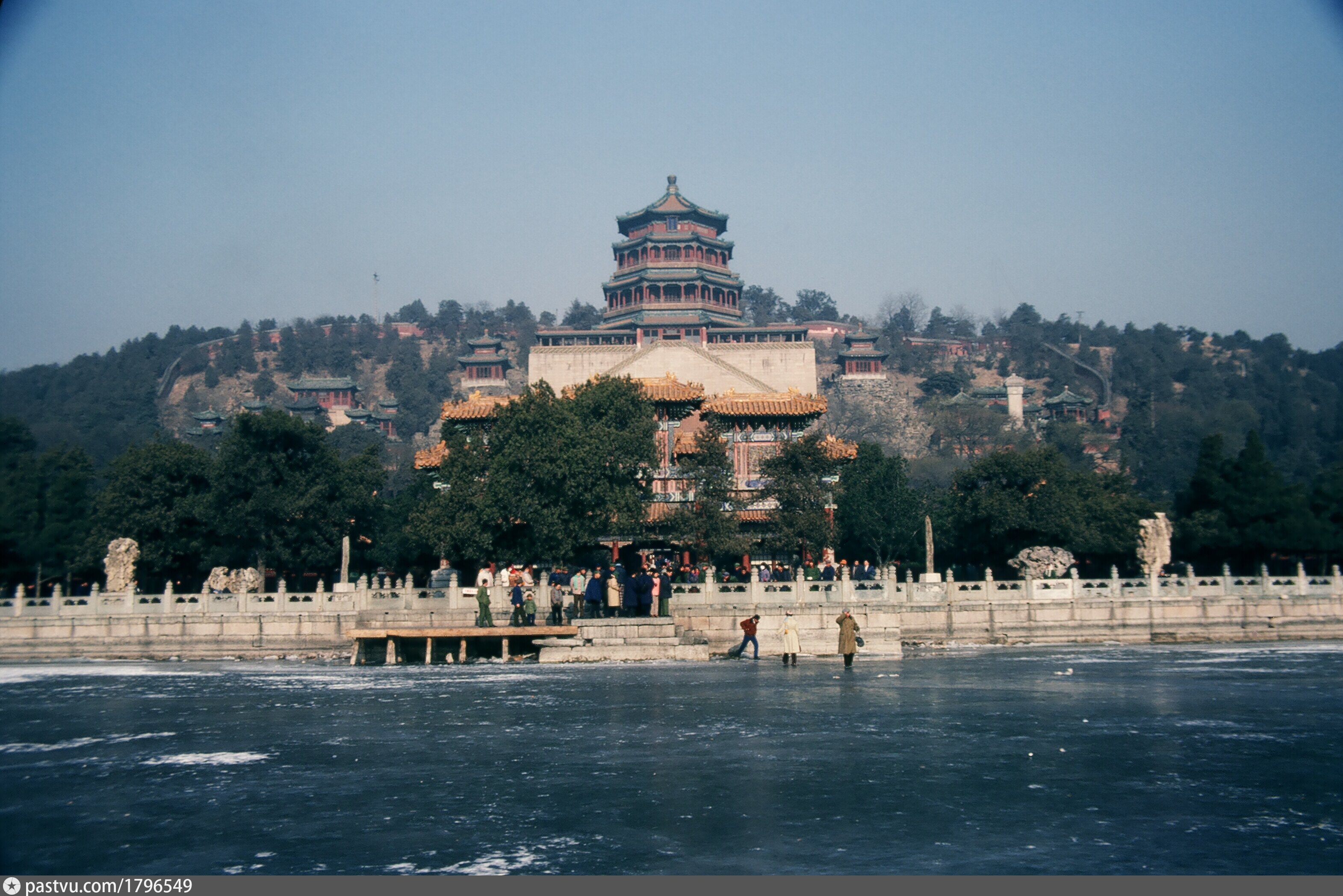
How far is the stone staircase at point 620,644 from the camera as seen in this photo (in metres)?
23.6

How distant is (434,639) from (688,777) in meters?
15.5

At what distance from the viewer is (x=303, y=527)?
35.8 metres

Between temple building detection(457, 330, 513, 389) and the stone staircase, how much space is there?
70971 millimetres

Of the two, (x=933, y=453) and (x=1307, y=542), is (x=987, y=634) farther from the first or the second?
(x=933, y=453)

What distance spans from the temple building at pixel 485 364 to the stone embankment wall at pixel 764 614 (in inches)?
2521

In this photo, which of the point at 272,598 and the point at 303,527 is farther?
the point at 303,527

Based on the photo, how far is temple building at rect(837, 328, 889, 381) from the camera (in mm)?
95875

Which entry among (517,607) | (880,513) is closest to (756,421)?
→ (880,513)

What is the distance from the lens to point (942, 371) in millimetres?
108000

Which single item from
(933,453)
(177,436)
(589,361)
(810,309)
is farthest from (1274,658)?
(810,309)

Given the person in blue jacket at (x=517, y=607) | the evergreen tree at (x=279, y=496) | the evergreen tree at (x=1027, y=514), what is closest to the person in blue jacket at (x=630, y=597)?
the person in blue jacket at (x=517, y=607)

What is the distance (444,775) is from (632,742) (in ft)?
7.79

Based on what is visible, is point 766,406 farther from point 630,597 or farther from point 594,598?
point 630,597

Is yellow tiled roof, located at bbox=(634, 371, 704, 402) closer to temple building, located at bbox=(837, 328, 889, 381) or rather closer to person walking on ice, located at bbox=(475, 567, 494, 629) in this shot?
person walking on ice, located at bbox=(475, 567, 494, 629)
